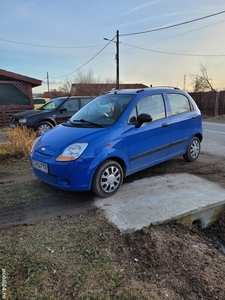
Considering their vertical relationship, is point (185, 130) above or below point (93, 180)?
above

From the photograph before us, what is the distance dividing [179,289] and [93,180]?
1884mm

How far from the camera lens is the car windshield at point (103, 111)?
13.0 feet

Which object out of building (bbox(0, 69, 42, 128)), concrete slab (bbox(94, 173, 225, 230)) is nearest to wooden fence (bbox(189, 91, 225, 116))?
building (bbox(0, 69, 42, 128))

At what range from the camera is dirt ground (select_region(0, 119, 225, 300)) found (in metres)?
2.03

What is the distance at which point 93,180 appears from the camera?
3521mm

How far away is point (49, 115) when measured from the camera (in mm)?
8875

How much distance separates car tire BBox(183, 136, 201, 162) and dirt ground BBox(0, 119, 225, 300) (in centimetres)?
214

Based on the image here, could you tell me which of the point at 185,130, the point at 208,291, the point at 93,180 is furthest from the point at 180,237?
the point at 185,130

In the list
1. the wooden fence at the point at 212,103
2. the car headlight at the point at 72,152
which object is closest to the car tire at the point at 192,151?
the car headlight at the point at 72,152

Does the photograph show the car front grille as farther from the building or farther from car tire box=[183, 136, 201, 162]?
the building

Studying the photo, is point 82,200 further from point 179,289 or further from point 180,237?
point 179,289

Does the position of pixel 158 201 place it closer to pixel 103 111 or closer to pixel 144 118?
pixel 144 118

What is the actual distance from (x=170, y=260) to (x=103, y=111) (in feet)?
9.11

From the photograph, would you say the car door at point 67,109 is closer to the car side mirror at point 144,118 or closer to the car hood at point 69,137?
the car hood at point 69,137
